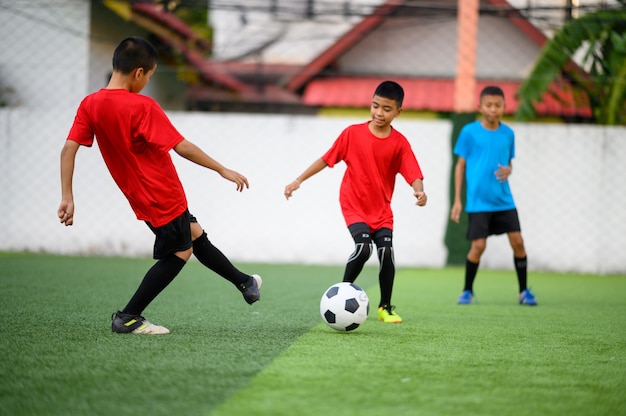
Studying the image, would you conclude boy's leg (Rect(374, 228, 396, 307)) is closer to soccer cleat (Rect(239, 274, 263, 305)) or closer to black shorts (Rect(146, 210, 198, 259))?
soccer cleat (Rect(239, 274, 263, 305))

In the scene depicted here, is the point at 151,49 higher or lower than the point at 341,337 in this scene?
higher

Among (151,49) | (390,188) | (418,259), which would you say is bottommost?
(418,259)

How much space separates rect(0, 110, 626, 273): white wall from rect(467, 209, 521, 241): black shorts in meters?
3.81

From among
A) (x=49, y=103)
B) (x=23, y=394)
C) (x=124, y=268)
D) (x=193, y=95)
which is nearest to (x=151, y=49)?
(x=23, y=394)

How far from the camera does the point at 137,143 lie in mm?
4363

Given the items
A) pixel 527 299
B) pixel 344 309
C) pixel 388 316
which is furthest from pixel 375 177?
pixel 527 299

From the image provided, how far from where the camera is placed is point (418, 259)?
10977mm

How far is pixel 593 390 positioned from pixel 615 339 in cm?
168

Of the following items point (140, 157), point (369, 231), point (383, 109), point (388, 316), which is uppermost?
point (383, 109)

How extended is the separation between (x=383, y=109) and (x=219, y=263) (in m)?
1.47

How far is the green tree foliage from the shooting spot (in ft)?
39.0

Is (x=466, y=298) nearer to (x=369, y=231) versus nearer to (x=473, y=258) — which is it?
(x=473, y=258)

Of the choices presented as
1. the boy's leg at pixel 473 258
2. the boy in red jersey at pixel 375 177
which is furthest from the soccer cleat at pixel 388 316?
the boy's leg at pixel 473 258

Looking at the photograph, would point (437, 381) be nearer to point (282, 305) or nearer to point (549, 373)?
point (549, 373)
